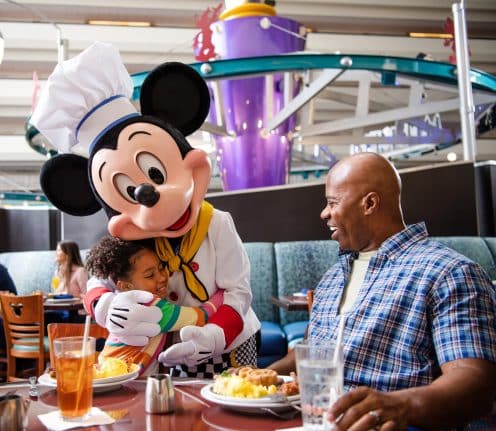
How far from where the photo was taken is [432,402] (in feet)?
3.75

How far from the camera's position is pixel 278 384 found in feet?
4.16

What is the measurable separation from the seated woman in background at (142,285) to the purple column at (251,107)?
2961mm

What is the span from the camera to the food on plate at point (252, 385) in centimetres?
119

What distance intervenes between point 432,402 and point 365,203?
1.92ft

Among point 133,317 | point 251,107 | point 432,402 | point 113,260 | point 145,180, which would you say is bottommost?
point 432,402

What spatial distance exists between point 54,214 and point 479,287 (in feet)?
23.0

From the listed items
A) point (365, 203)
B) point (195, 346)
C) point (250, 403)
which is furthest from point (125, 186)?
point (250, 403)

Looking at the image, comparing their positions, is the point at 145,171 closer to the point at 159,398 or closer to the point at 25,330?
the point at 159,398

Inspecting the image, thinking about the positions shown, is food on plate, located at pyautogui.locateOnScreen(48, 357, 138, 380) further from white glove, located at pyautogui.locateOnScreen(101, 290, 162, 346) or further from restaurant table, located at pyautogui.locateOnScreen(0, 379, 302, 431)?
white glove, located at pyautogui.locateOnScreen(101, 290, 162, 346)

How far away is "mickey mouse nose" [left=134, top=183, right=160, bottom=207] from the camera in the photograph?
1803 millimetres

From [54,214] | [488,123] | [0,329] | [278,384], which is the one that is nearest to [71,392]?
[278,384]

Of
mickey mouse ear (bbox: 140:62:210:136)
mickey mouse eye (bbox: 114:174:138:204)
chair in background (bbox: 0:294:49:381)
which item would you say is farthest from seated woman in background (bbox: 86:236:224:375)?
chair in background (bbox: 0:294:49:381)

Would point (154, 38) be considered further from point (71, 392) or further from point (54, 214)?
point (71, 392)

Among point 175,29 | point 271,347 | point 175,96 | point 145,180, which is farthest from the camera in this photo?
point 175,29
